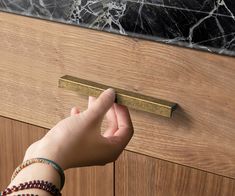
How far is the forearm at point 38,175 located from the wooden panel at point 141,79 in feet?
0.57

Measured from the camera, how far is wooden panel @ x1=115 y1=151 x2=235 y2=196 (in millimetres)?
695

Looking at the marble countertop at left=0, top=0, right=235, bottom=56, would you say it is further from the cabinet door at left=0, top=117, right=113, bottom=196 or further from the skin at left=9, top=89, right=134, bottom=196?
the cabinet door at left=0, top=117, right=113, bottom=196

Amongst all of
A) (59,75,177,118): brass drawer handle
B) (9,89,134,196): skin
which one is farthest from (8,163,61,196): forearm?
(59,75,177,118): brass drawer handle

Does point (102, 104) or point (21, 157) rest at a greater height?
point (102, 104)

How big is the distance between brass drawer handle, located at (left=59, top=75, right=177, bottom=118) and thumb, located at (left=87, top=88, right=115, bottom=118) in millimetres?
24

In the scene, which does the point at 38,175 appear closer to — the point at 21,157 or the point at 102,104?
the point at 102,104

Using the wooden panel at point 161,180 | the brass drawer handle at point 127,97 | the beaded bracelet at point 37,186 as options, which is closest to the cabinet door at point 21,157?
the wooden panel at point 161,180

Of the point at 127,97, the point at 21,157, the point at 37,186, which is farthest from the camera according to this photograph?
the point at 21,157

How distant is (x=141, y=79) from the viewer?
0.67 m

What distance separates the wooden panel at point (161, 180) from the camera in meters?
0.70

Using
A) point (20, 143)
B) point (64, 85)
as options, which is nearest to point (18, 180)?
point (64, 85)

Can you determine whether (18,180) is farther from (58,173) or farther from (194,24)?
(194,24)

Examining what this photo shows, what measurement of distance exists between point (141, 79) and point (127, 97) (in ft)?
0.09

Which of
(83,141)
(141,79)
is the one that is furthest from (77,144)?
(141,79)
